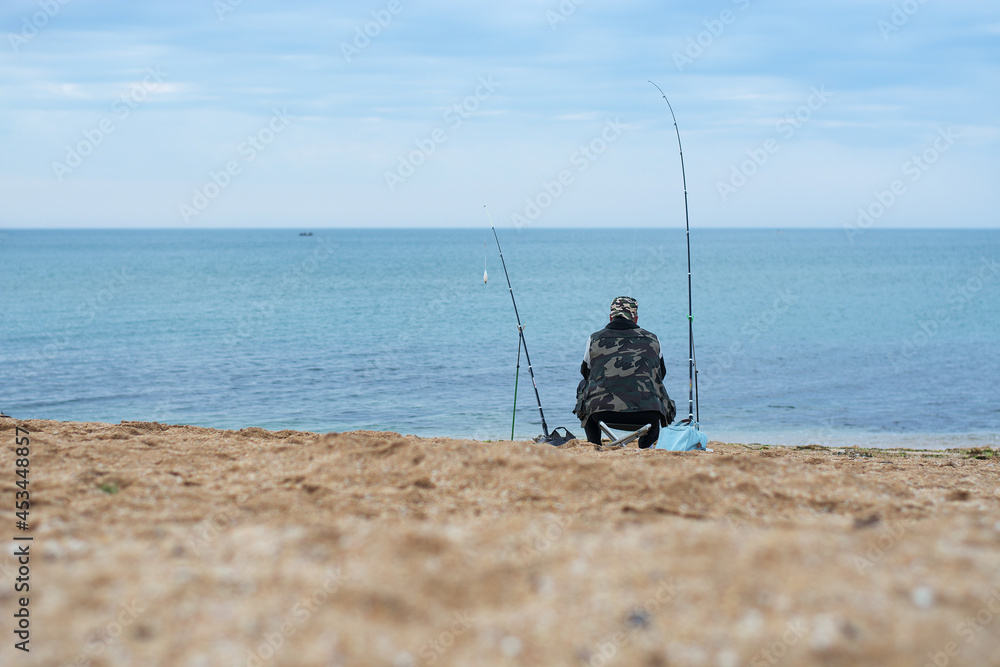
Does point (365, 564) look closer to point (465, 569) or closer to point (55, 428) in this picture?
point (465, 569)

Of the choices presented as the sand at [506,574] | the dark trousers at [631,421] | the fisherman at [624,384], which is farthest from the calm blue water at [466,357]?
the sand at [506,574]

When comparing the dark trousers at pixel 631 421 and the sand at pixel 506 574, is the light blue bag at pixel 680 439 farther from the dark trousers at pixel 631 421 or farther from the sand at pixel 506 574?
the sand at pixel 506 574

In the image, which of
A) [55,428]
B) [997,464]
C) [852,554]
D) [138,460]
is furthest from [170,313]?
[852,554]

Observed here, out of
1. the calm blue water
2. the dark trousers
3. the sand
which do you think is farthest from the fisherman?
the calm blue water

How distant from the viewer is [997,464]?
8.98 m

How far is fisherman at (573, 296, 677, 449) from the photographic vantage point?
25.5 feet

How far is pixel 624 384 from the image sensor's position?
7.79 metres

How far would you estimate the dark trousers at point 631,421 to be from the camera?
25.8 ft

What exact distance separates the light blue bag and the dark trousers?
11 cm

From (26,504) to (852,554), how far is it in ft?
15.8

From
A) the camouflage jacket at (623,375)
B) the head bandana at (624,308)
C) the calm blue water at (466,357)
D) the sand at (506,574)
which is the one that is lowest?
the calm blue water at (466,357)

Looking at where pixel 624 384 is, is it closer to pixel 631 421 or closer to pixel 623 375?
pixel 623 375

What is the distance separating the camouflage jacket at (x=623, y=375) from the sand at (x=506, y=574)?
2103 mm

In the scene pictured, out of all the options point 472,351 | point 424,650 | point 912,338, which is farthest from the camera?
point 912,338
